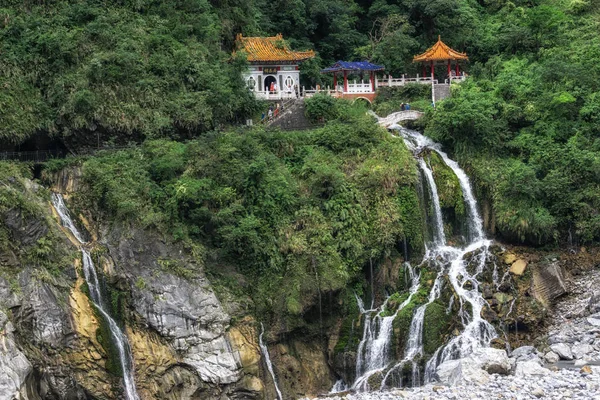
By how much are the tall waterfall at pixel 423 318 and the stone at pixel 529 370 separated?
3.53 m

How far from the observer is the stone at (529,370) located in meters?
26.5

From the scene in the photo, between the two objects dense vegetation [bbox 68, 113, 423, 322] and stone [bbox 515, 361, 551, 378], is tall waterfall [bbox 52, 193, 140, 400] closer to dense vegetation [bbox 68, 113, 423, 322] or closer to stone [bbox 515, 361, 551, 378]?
dense vegetation [bbox 68, 113, 423, 322]

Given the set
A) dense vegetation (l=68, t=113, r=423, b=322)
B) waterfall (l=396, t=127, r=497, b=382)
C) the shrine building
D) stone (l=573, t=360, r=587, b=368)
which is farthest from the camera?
the shrine building

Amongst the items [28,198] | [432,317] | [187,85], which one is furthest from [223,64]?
[432,317]

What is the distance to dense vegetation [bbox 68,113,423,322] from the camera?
106ft

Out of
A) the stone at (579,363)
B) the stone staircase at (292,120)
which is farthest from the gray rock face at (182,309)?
the stone staircase at (292,120)

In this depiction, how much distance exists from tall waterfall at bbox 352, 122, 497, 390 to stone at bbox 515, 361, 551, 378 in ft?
11.6

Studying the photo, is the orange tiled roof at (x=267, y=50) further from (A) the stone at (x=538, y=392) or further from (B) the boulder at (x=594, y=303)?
(A) the stone at (x=538, y=392)

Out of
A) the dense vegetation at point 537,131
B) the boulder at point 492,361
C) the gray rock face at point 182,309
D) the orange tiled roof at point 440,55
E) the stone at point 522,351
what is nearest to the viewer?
the boulder at point 492,361

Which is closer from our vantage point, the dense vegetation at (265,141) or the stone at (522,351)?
the stone at (522,351)

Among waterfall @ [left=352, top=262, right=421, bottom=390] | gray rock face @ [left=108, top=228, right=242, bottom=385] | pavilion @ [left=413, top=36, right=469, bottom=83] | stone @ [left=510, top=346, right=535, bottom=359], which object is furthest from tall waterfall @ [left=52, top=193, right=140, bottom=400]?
pavilion @ [left=413, top=36, right=469, bottom=83]

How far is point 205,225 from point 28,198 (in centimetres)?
657

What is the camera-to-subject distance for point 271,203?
111ft

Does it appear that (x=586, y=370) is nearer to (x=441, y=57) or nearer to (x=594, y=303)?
(x=594, y=303)
